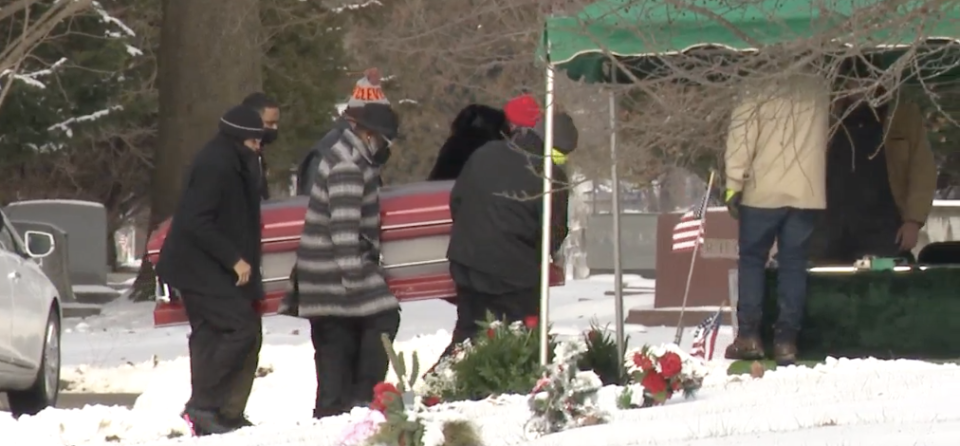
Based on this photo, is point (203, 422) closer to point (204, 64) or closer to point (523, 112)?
point (523, 112)

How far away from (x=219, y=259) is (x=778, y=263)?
2857mm

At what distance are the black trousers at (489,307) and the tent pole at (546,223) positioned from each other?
472 mm

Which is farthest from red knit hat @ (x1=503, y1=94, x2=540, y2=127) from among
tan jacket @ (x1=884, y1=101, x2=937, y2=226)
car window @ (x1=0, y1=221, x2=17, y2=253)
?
car window @ (x1=0, y1=221, x2=17, y2=253)

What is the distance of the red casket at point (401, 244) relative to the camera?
9.07 meters

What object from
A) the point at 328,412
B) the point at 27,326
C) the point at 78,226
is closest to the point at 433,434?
the point at 328,412

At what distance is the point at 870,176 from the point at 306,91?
60.7 feet

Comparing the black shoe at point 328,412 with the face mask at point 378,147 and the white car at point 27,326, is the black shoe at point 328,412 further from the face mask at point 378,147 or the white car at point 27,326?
the white car at point 27,326

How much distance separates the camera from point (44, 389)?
10883mm

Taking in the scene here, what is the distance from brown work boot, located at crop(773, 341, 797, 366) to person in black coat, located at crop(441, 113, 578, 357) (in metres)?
1.27

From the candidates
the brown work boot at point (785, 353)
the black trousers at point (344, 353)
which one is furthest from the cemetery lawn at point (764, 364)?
the black trousers at point (344, 353)

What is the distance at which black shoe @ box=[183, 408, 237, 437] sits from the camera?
28.3 ft

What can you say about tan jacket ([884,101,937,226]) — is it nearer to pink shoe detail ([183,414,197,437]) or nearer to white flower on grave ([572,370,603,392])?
white flower on grave ([572,370,603,392])

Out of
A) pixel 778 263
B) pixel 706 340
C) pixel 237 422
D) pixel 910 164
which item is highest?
pixel 910 164

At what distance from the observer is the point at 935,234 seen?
19.8 metres
